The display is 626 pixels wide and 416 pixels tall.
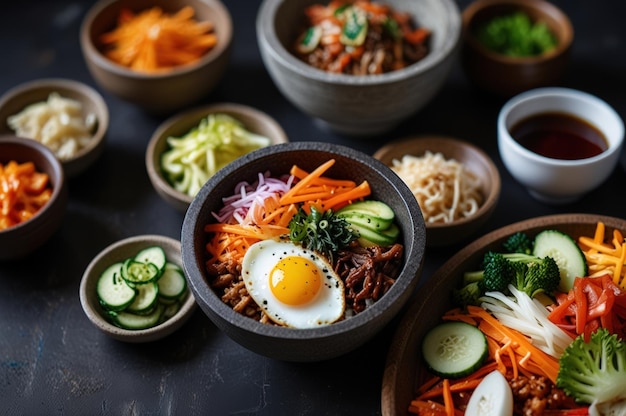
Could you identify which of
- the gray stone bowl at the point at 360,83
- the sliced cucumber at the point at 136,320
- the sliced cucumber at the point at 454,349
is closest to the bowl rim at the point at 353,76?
the gray stone bowl at the point at 360,83

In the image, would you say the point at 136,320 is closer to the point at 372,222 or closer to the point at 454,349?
the point at 372,222

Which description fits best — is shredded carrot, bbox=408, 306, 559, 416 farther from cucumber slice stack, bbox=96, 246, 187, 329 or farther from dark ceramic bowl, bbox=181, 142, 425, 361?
cucumber slice stack, bbox=96, 246, 187, 329

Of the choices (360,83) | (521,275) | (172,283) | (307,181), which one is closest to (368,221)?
(307,181)

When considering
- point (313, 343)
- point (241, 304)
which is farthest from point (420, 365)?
point (241, 304)

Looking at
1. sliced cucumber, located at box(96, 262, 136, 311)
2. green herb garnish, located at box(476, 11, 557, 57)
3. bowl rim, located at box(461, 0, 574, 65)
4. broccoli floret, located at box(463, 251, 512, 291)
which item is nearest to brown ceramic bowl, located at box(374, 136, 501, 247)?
broccoli floret, located at box(463, 251, 512, 291)

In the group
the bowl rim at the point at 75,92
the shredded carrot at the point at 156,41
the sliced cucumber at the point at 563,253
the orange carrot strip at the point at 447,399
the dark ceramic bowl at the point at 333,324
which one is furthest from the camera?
the shredded carrot at the point at 156,41

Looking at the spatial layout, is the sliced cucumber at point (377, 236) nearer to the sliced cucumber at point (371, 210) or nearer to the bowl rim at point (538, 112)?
the sliced cucumber at point (371, 210)
